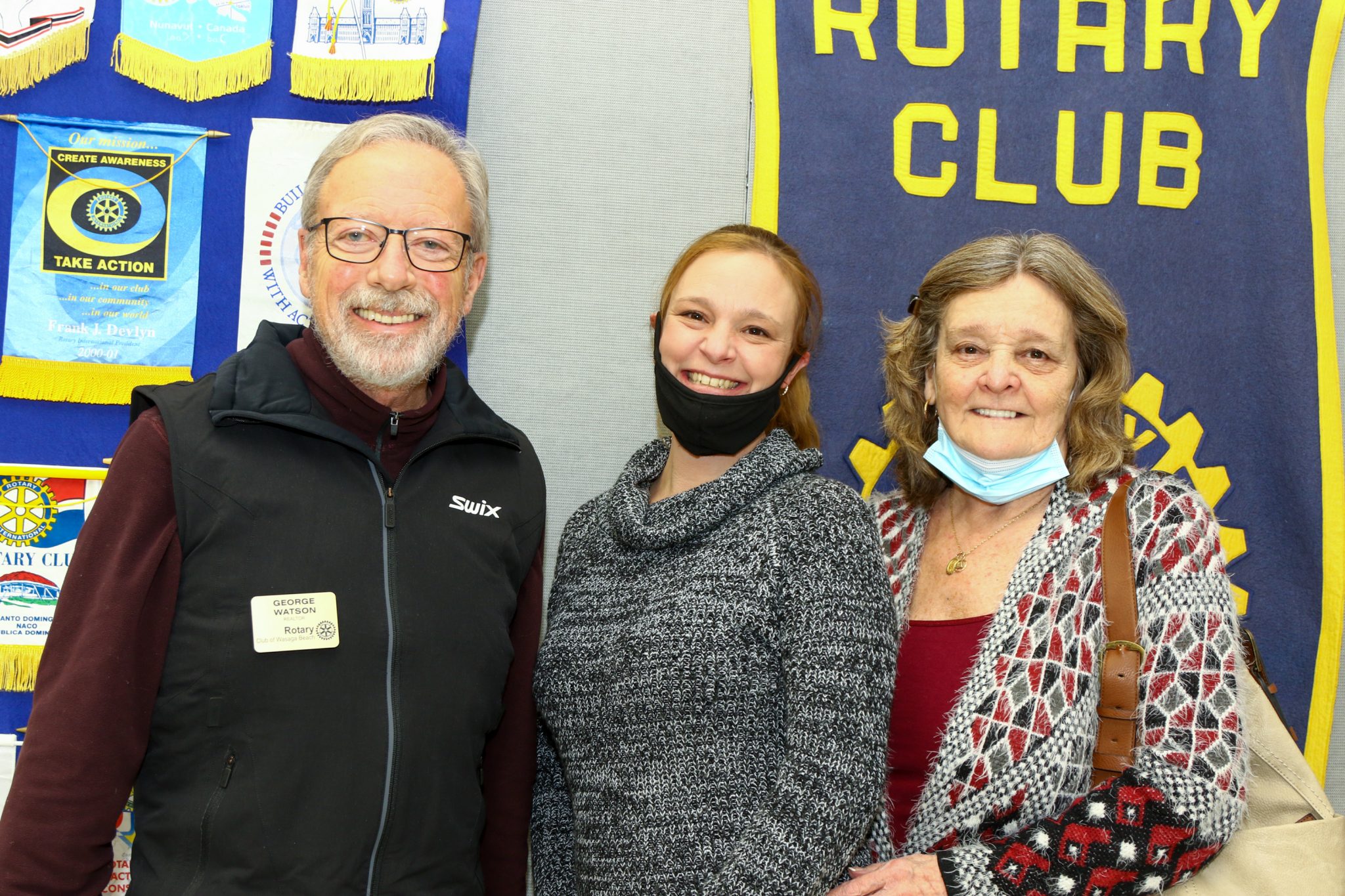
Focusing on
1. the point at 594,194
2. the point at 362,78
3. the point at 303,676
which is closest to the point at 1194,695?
the point at 303,676

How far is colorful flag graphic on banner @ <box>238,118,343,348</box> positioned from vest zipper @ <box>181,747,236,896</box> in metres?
1.20

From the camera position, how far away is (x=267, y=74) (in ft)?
7.88

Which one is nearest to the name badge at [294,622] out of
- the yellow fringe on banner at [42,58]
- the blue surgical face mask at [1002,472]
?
the blue surgical face mask at [1002,472]

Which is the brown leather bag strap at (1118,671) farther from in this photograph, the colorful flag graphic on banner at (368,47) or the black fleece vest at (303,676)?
the colorful flag graphic on banner at (368,47)

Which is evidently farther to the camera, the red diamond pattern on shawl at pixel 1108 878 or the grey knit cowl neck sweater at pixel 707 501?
the grey knit cowl neck sweater at pixel 707 501

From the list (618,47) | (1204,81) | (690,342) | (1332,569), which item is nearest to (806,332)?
(690,342)

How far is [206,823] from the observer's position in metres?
1.54

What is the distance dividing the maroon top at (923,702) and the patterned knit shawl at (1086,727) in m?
0.04

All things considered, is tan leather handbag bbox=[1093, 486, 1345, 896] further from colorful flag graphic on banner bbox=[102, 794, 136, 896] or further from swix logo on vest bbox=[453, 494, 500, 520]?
colorful flag graphic on banner bbox=[102, 794, 136, 896]

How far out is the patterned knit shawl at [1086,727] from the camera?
1537mm

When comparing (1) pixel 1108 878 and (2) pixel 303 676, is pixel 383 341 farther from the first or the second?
(1) pixel 1108 878

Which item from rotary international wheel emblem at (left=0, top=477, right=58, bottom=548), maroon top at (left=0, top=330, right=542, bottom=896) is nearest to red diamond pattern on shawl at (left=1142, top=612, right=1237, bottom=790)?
maroon top at (left=0, top=330, right=542, bottom=896)

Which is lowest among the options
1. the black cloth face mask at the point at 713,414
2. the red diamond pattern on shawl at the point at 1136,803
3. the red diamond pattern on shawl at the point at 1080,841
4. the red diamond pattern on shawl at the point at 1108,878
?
the red diamond pattern on shawl at the point at 1108,878

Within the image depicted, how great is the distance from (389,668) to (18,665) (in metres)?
1.28
